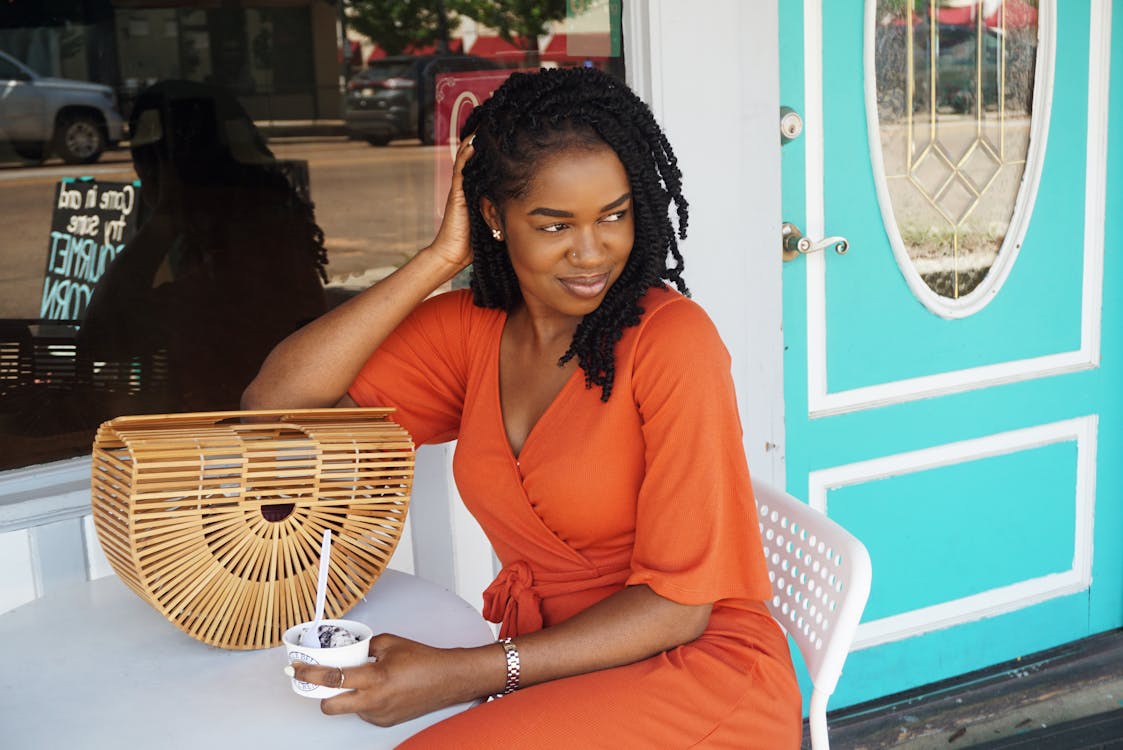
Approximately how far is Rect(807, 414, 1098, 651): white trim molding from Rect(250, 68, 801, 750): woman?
109cm

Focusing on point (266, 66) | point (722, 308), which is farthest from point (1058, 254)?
point (266, 66)

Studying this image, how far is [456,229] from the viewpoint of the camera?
170 centimetres

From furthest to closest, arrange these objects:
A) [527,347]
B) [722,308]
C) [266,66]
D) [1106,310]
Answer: [266,66]
[1106,310]
[722,308]
[527,347]

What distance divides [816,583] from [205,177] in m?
5.19

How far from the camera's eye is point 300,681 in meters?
1.20

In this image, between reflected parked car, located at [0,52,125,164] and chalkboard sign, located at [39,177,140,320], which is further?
reflected parked car, located at [0,52,125,164]

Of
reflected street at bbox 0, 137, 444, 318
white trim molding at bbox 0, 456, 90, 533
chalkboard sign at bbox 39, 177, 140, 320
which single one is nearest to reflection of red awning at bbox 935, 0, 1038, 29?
white trim molding at bbox 0, 456, 90, 533

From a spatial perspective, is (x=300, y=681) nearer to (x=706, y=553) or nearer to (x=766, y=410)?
(x=706, y=553)

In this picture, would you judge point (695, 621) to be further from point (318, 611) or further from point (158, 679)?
point (158, 679)

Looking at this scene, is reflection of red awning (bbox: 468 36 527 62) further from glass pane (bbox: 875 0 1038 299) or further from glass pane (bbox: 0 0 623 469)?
glass pane (bbox: 875 0 1038 299)

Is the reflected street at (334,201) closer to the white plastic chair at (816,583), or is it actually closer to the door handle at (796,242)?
the door handle at (796,242)

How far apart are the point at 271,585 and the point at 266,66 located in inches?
285

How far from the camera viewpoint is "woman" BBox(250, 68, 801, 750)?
1319mm

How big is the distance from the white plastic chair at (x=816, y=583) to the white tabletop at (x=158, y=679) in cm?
48
